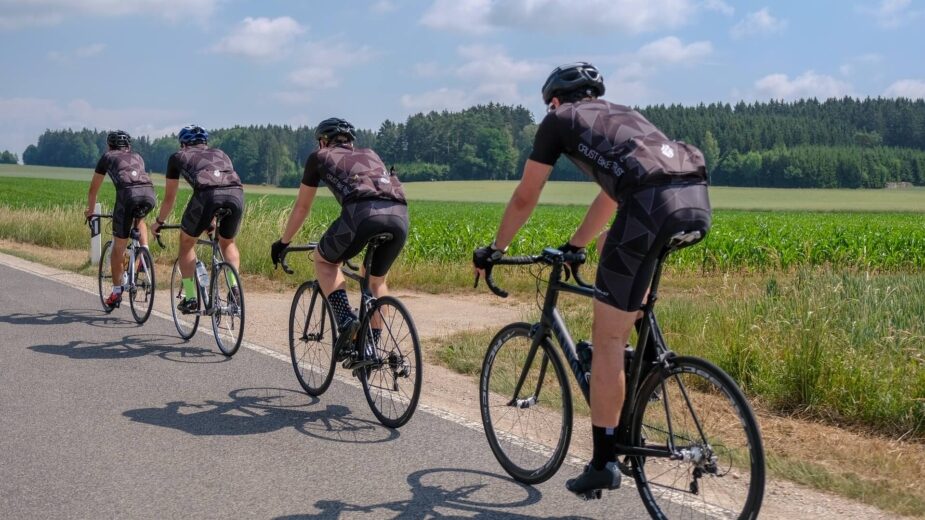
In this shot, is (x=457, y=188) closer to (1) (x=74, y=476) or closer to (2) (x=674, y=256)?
(2) (x=674, y=256)

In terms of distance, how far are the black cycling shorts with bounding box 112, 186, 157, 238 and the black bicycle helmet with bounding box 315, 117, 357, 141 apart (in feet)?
14.5

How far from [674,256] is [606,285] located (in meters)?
13.9

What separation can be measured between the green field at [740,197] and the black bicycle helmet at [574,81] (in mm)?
58491

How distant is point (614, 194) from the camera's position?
12.4ft

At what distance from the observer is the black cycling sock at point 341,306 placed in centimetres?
604

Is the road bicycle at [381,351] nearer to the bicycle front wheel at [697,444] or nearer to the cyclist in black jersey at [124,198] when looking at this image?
the bicycle front wheel at [697,444]

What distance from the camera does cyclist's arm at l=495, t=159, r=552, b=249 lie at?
3959mm

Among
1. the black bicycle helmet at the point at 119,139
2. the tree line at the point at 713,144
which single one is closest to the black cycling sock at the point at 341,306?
the black bicycle helmet at the point at 119,139

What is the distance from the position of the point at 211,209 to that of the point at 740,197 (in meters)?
72.8

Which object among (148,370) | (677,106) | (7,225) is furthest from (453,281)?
(677,106)

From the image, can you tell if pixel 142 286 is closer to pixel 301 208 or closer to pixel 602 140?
pixel 301 208

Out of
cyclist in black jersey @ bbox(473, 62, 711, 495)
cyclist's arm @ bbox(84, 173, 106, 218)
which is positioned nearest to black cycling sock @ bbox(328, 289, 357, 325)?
cyclist in black jersey @ bbox(473, 62, 711, 495)

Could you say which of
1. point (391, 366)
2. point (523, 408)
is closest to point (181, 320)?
point (391, 366)

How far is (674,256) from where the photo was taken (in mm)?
17172
